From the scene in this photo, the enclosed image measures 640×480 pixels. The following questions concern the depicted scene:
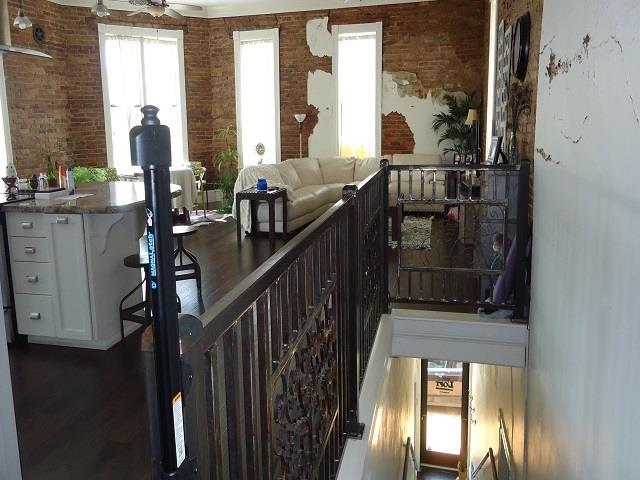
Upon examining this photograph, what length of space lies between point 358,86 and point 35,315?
21.6 ft

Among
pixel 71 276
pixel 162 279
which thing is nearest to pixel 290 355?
pixel 162 279

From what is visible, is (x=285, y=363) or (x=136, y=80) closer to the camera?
(x=285, y=363)

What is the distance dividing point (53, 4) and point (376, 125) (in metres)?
5.07

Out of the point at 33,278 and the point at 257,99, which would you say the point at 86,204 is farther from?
the point at 257,99

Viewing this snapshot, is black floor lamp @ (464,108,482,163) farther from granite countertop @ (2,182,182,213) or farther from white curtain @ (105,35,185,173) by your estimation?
granite countertop @ (2,182,182,213)

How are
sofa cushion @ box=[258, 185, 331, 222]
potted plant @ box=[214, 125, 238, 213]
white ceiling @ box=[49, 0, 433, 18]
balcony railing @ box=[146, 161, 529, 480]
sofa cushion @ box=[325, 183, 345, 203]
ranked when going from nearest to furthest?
balcony railing @ box=[146, 161, 529, 480] → sofa cushion @ box=[258, 185, 331, 222] → sofa cushion @ box=[325, 183, 345, 203] → white ceiling @ box=[49, 0, 433, 18] → potted plant @ box=[214, 125, 238, 213]

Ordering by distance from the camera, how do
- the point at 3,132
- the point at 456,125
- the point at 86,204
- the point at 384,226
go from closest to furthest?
1. the point at 86,204
2. the point at 384,226
3. the point at 3,132
4. the point at 456,125

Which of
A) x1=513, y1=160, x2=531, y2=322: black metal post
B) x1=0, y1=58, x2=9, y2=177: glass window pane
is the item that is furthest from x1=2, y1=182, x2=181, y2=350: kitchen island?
x1=0, y1=58, x2=9, y2=177: glass window pane

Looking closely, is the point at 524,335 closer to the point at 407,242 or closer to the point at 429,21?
the point at 407,242

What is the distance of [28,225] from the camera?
3.47 meters

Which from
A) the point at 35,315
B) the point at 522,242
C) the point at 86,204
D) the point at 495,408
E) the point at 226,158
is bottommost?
the point at 495,408

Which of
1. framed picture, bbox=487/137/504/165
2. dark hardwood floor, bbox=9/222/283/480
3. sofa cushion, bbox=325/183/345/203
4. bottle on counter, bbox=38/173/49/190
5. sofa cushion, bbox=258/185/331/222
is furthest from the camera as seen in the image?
sofa cushion, bbox=325/183/345/203

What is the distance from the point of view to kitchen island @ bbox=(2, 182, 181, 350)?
11.3 feet

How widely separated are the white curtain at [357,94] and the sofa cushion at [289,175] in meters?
1.58
